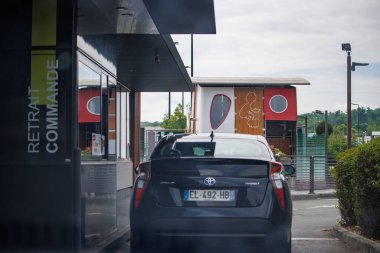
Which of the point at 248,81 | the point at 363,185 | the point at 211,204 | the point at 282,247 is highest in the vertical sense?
the point at 248,81

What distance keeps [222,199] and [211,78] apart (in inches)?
1073

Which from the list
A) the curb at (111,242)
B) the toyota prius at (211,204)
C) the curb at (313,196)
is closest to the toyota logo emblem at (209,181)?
the toyota prius at (211,204)

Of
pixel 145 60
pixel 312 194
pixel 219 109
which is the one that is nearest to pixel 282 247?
pixel 145 60

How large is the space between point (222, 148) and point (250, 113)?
965 inches

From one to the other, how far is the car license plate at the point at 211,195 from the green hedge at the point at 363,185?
2303 mm

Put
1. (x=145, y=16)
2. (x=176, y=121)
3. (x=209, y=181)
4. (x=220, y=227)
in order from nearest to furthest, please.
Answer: (x=220, y=227) < (x=209, y=181) < (x=145, y=16) < (x=176, y=121)

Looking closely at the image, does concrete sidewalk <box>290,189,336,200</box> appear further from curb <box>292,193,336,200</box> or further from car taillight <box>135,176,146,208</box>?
car taillight <box>135,176,146,208</box>

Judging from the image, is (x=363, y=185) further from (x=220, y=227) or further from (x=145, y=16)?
(x=145, y=16)

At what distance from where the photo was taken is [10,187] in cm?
743

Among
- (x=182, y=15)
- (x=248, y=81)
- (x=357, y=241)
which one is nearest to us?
(x=357, y=241)

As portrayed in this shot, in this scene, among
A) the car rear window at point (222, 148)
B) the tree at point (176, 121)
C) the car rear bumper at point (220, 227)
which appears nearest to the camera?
the car rear bumper at point (220, 227)

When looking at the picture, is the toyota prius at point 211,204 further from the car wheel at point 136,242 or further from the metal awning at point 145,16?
the metal awning at point 145,16

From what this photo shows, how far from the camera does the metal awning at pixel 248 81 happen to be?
3303 centimetres

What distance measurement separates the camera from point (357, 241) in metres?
9.66
